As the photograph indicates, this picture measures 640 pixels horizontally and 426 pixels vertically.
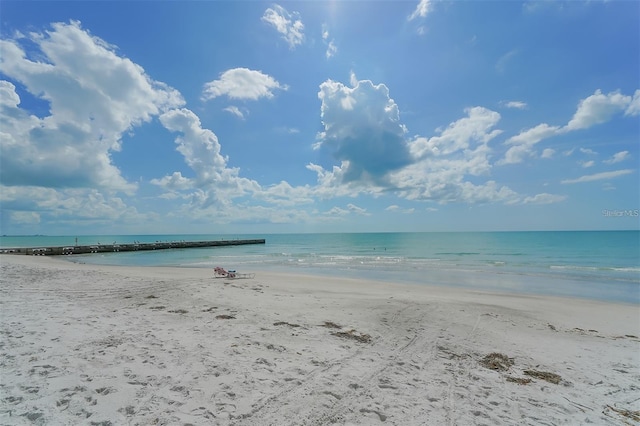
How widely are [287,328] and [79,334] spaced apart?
4.18 meters

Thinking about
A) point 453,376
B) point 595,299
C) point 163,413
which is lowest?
point 595,299

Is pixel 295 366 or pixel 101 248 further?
pixel 101 248

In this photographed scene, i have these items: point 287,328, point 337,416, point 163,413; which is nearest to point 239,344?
point 287,328

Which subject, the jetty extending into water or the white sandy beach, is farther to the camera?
the jetty extending into water

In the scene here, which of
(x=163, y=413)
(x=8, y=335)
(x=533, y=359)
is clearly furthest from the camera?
(x=533, y=359)

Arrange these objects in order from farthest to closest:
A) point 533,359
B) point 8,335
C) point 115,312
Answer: point 115,312 → point 533,359 → point 8,335

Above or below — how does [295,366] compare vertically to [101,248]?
below

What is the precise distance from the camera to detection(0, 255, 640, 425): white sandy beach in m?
3.94

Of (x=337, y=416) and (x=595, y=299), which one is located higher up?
(x=337, y=416)

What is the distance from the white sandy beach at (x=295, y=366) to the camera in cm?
394

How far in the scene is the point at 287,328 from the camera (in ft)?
24.1

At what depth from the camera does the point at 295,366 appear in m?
5.25

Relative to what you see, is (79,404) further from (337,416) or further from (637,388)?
(637,388)

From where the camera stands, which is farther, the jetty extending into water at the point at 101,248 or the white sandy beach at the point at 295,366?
the jetty extending into water at the point at 101,248
